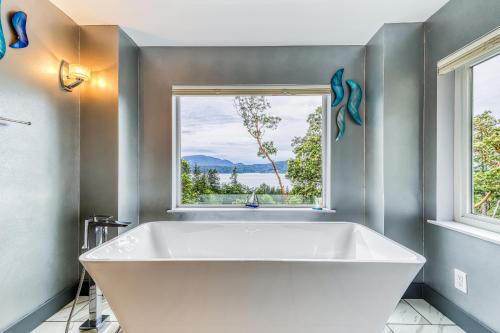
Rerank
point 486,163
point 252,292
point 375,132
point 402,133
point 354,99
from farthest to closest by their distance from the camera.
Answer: point 354,99 → point 375,132 → point 402,133 → point 486,163 → point 252,292

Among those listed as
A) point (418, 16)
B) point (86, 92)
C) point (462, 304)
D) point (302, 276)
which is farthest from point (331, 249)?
point (86, 92)

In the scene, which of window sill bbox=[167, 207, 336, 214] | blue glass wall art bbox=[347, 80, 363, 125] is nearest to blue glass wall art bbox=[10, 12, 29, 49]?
window sill bbox=[167, 207, 336, 214]

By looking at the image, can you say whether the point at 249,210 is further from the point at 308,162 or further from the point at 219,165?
the point at 308,162

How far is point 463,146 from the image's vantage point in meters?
2.19

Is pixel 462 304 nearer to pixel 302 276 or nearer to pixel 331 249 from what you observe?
pixel 331 249

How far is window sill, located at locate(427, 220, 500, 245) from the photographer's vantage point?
1.74 m

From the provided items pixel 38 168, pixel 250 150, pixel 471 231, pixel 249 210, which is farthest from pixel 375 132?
pixel 38 168

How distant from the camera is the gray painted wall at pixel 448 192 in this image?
1784mm

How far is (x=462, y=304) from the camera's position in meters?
1.99

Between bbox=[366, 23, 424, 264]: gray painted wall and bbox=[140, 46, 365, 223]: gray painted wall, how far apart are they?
373 millimetres

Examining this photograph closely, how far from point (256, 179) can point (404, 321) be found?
169cm

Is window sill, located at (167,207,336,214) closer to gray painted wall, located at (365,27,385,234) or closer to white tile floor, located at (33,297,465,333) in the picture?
gray painted wall, located at (365,27,385,234)

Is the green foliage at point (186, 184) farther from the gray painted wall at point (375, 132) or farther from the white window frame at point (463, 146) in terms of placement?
the white window frame at point (463, 146)

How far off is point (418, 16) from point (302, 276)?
221cm
